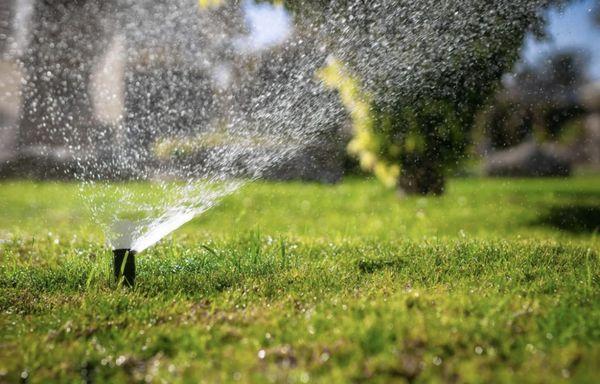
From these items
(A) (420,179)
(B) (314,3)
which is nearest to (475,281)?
(B) (314,3)

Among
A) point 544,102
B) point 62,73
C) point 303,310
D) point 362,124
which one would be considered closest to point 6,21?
point 62,73

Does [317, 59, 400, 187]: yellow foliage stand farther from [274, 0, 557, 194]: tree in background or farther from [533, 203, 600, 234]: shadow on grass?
[533, 203, 600, 234]: shadow on grass

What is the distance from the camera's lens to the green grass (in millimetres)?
2516

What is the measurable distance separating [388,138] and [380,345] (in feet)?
20.9

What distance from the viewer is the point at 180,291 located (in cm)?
371

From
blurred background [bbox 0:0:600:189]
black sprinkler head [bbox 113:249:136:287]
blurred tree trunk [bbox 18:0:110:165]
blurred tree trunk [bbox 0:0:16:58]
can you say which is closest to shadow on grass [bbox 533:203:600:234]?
blurred background [bbox 0:0:600:189]

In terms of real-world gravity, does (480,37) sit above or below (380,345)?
above

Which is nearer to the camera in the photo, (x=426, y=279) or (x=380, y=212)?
(x=426, y=279)

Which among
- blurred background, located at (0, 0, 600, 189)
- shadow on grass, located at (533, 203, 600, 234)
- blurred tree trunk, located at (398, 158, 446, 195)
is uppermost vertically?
blurred background, located at (0, 0, 600, 189)

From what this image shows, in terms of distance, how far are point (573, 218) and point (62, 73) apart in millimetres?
10511

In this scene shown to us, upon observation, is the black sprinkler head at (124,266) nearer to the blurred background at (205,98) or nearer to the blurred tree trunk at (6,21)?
the blurred background at (205,98)

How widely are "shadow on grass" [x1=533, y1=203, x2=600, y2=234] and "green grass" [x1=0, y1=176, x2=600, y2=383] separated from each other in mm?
2540

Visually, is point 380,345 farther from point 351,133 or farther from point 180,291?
point 351,133

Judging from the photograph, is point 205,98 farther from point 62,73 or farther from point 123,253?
point 123,253
